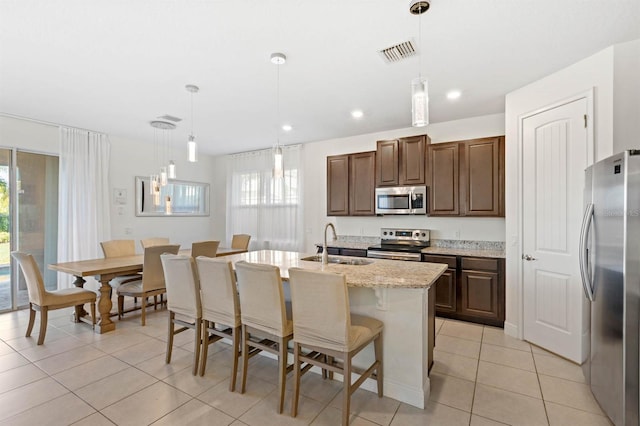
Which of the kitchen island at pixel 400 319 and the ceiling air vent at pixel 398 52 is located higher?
the ceiling air vent at pixel 398 52

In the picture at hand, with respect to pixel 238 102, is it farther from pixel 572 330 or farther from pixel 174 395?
pixel 572 330

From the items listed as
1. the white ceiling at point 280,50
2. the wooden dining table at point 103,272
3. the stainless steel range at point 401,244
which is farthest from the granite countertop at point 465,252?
the wooden dining table at point 103,272

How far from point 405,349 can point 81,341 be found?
332 cm

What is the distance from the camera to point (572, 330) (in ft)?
8.89

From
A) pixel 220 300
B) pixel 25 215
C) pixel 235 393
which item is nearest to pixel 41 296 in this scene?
pixel 25 215

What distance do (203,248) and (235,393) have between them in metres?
2.37

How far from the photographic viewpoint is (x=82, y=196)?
4664mm

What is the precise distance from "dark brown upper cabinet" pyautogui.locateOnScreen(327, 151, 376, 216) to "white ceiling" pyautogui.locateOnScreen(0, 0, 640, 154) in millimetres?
983

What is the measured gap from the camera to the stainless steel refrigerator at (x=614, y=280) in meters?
1.71

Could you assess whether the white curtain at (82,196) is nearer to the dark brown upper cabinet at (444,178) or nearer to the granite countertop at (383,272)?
the granite countertop at (383,272)

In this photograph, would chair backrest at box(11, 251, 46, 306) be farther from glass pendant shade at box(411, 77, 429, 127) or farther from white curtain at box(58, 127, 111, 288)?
glass pendant shade at box(411, 77, 429, 127)

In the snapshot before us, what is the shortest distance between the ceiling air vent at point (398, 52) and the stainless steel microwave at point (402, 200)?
2.05 meters

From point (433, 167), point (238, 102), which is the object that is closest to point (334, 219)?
point (433, 167)

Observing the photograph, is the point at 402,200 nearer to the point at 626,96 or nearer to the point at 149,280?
the point at 626,96
